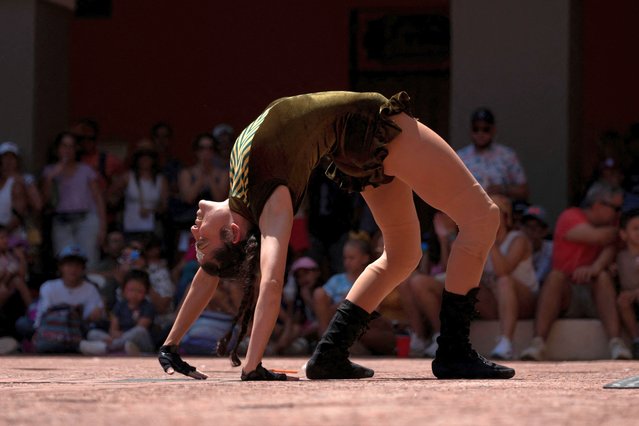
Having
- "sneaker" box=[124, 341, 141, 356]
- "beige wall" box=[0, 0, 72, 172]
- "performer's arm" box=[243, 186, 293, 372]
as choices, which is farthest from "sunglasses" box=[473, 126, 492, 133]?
"performer's arm" box=[243, 186, 293, 372]

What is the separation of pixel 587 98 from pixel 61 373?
885 cm

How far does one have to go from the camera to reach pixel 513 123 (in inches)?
467

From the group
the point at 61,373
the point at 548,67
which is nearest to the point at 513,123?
the point at 548,67

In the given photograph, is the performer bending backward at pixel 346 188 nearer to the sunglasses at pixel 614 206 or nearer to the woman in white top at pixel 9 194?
the sunglasses at pixel 614 206

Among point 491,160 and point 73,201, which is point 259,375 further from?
point 73,201

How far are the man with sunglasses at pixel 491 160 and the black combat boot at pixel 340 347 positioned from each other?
4763 millimetres

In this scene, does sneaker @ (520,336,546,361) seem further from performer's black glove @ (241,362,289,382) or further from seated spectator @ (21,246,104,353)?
performer's black glove @ (241,362,289,382)

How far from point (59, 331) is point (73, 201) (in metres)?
1.27

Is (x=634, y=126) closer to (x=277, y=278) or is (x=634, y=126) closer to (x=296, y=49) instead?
(x=296, y=49)

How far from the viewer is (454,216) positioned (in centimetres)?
603

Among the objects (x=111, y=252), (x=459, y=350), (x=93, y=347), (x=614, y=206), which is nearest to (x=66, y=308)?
(x=93, y=347)

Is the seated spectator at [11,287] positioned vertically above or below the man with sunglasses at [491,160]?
below

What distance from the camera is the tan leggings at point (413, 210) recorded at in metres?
5.91

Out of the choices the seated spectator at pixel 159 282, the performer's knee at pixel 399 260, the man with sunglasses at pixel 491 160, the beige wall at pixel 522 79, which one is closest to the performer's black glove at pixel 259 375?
the performer's knee at pixel 399 260
